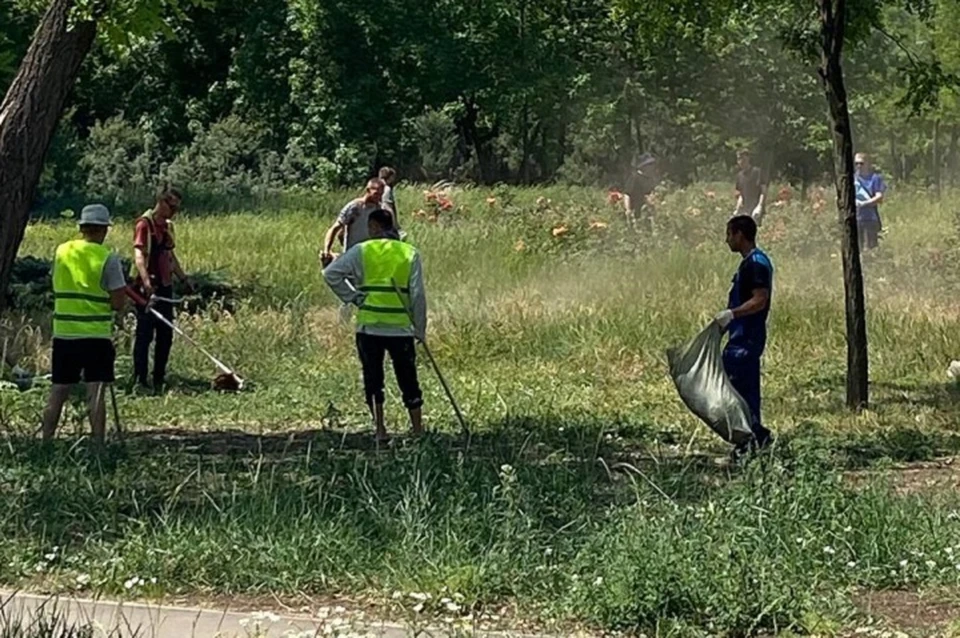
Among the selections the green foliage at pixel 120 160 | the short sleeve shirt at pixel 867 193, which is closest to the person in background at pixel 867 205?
the short sleeve shirt at pixel 867 193

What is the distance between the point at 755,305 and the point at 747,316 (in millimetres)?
123

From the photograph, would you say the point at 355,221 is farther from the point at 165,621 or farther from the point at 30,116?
the point at 165,621

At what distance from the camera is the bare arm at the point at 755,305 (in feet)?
33.3

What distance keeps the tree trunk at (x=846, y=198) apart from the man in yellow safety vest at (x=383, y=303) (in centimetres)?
351

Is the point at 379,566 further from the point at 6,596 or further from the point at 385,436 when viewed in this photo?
the point at 385,436

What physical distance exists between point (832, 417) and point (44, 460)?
20.0 ft

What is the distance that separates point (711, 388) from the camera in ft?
33.5

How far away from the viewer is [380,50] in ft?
142

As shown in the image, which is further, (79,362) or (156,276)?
(156,276)

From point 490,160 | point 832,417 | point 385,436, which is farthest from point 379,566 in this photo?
point 490,160

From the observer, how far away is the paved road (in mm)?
6109

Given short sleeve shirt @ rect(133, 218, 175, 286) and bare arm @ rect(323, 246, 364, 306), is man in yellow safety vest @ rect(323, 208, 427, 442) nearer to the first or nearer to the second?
bare arm @ rect(323, 246, 364, 306)

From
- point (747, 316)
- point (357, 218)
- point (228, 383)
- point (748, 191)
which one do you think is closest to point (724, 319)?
point (747, 316)

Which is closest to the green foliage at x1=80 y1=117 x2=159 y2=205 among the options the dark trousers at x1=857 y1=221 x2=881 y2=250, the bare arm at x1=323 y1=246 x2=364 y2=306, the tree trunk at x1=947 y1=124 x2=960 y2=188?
the dark trousers at x1=857 y1=221 x2=881 y2=250
